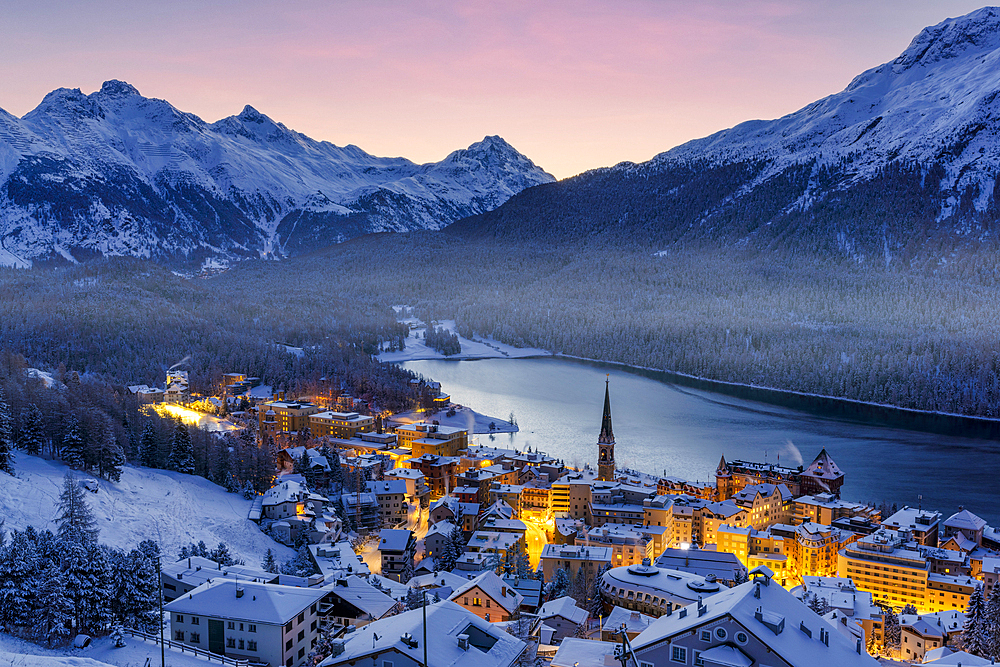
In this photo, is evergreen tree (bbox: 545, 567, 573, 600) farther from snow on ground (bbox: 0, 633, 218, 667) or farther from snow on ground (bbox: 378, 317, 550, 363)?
snow on ground (bbox: 378, 317, 550, 363)

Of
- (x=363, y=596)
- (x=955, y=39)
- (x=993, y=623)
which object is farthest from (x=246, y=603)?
(x=955, y=39)

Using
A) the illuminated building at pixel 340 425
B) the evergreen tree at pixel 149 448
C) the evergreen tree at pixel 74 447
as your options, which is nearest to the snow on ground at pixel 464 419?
the illuminated building at pixel 340 425

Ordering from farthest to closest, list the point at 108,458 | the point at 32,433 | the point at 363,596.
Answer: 1. the point at 32,433
2. the point at 108,458
3. the point at 363,596

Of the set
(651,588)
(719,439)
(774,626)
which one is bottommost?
(719,439)

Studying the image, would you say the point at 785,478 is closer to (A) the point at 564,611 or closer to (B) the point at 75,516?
(A) the point at 564,611

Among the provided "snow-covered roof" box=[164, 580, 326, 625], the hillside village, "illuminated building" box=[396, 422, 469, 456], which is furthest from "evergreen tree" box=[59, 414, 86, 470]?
"illuminated building" box=[396, 422, 469, 456]

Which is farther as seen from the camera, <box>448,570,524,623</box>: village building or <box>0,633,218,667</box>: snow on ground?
<box>448,570,524,623</box>: village building

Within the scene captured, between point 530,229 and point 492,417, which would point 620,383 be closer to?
point 492,417

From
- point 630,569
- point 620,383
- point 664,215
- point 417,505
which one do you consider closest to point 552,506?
point 417,505
